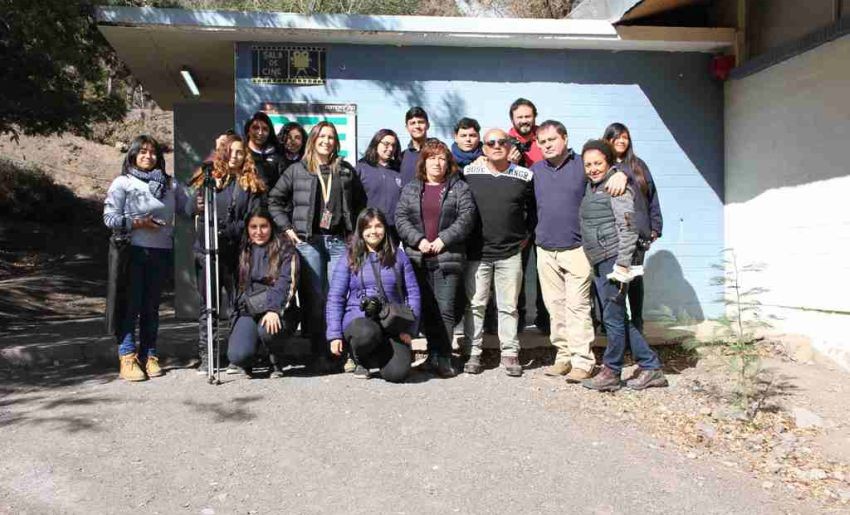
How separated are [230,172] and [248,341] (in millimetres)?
1374

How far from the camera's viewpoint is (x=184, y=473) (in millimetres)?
4328

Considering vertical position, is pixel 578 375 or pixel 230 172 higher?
pixel 230 172

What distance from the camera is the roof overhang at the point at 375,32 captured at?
287 inches

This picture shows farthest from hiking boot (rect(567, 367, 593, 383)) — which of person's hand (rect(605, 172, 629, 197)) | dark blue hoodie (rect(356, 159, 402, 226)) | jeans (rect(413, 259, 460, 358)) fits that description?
dark blue hoodie (rect(356, 159, 402, 226))

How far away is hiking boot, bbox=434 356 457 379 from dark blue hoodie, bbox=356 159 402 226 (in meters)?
1.23

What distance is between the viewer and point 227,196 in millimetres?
6281

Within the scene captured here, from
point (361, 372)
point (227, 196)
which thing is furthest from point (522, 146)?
point (227, 196)

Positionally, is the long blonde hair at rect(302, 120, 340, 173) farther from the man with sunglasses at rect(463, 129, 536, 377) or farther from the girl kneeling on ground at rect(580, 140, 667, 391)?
the girl kneeling on ground at rect(580, 140, 667, 391)

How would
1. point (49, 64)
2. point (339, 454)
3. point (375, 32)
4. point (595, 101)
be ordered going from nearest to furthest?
point (339, 454)
point (375, 32)
point (595, 101)
point (49, 64)

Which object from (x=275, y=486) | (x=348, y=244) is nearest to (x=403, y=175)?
(x=348, y=244)

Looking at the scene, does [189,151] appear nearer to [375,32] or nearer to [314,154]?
[375,32]

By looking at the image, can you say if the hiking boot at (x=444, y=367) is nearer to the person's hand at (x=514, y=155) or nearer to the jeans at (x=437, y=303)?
the jeans at (x=437, y=303)

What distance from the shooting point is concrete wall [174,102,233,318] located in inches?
403

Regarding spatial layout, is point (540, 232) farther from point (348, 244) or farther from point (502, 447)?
point (502, 447)
